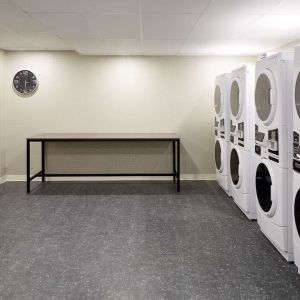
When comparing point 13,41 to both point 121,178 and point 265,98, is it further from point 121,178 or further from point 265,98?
point 265,98

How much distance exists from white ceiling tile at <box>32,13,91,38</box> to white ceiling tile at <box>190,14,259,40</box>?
4.33ft

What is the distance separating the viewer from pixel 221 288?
243cm

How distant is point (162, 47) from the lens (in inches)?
205

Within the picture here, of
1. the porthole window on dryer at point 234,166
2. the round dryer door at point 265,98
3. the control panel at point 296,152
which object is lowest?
the porthole window on dryer at point 234,166

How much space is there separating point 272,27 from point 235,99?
926mm

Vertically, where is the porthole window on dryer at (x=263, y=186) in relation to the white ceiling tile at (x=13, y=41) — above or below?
below

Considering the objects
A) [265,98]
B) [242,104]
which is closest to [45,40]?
[242,104]


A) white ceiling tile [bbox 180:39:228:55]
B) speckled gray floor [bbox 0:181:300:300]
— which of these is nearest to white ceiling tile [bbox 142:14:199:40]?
white ceiling tile [bbox 180:39:228:55]

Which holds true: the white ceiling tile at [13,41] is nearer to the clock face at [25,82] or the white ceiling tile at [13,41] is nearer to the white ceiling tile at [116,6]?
the clock face at [25,82]

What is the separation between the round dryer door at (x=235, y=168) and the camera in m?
4.14

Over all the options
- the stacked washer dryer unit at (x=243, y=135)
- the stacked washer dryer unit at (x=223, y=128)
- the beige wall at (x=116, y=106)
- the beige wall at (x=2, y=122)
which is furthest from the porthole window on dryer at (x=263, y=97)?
the beige wall at (x=2, y=122)

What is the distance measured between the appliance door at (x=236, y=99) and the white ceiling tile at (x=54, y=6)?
6.41 ft

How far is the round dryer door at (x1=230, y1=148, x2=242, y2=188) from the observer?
13.6 ft

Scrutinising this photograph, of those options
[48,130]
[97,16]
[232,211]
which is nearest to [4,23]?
[97,16]
